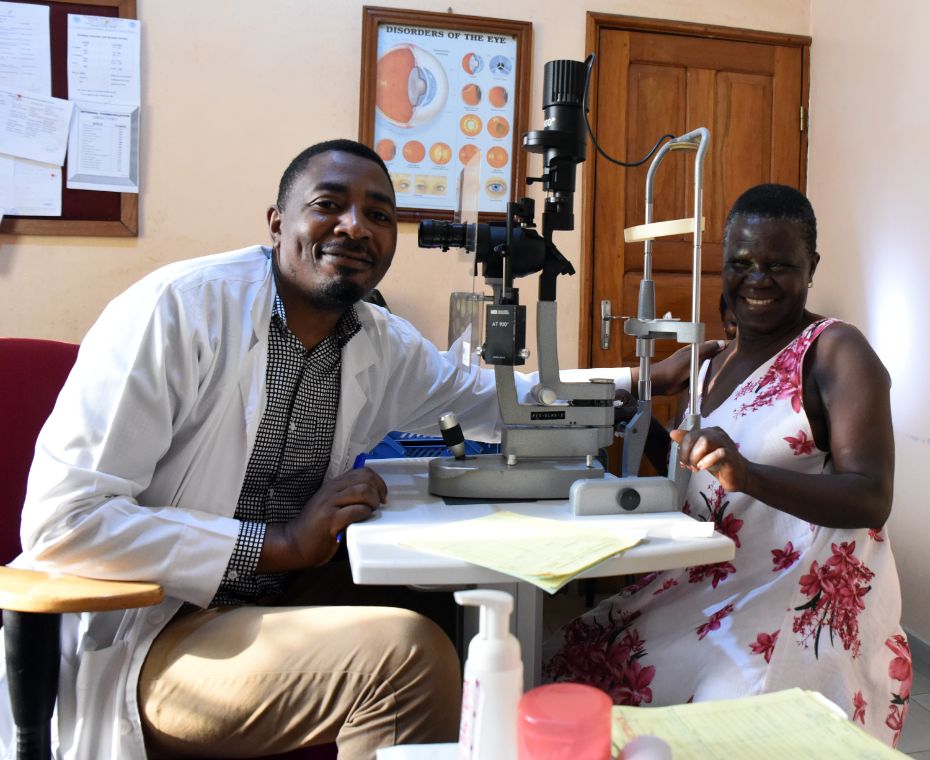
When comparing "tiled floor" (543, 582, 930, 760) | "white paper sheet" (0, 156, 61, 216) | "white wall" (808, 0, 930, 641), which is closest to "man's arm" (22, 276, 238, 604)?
"tiled floor" (543, 582, 930, 760)

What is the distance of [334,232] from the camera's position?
1.36 m

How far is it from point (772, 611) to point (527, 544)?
0.45 metres

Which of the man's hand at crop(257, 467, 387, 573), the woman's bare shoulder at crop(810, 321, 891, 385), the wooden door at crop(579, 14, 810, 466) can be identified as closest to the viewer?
the man's hand at crop(257, 467, 387, 573)

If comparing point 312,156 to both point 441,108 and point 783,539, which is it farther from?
point 441,108

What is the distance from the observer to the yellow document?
676 millimetres

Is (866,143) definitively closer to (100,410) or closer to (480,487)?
(480,487)

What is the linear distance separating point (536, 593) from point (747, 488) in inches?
12.6

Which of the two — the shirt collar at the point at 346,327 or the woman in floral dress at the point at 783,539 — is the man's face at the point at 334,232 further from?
the woman in floral dress at the point at 783,539

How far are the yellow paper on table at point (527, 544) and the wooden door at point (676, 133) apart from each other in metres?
1.86

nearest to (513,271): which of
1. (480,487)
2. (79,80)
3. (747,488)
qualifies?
(480,487)

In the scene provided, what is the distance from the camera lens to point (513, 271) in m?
1.22

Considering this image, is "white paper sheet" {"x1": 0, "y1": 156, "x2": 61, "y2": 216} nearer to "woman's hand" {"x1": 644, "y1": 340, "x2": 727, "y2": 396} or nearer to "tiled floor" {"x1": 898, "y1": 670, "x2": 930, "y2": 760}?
"woman's hand" {"x1": 644, "y1": 340, "x2": 727, "y2": 396}

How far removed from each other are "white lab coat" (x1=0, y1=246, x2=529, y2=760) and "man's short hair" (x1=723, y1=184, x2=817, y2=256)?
50cm

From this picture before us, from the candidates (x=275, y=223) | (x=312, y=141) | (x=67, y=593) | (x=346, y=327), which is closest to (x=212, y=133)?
(x=312, y=141)
